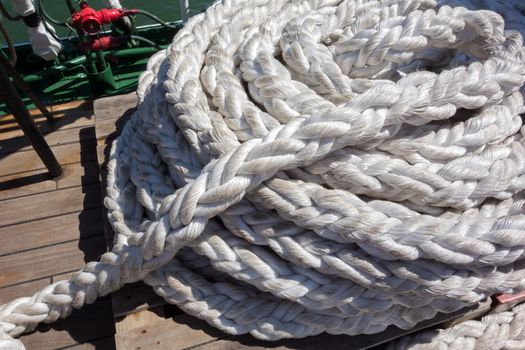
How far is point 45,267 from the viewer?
4.22 feet

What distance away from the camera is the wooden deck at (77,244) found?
1.05 m

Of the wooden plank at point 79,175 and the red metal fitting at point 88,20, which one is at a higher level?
the red metal fitting at point 88,20

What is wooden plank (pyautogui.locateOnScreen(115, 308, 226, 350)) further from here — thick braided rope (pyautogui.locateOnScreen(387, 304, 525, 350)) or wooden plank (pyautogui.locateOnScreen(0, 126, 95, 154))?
wooden plank (pyautogui.locateOnScreen(0, 126, 95, 154))

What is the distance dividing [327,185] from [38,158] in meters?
1.17

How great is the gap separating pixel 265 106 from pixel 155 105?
0.33 metres

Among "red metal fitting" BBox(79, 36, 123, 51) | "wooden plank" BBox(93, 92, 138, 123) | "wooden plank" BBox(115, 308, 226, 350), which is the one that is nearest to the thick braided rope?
"wooden plank" BBox(115, 308, 226, 350)

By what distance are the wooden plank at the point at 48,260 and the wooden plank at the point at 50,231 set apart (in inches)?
0.8

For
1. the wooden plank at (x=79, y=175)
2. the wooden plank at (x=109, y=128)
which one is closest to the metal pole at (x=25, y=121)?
the wooden plank at (x=79, y=175)

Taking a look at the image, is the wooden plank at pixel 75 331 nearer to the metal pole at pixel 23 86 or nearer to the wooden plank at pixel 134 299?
the wooden plank at pixel 134 299

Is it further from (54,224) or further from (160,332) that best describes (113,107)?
(160,332)

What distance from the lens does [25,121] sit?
4.45 feet

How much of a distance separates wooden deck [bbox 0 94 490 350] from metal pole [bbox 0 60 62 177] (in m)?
0.07

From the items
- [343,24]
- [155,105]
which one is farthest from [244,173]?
[343,24]

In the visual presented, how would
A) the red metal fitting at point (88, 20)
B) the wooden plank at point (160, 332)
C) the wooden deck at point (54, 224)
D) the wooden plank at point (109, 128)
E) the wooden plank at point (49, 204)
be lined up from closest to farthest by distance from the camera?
the wooden plank at point (160, 332) < the wooden deck at point (54, 224) < the wooden plank at point (49, 204) < the wooden plank at point (109, 128) < the red metal fitting at point (88, 20)
